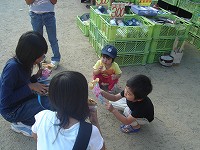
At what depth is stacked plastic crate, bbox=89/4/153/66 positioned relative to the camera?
3115mm

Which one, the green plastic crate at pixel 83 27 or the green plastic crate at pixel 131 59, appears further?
the green plastic crate at pixel 83 27

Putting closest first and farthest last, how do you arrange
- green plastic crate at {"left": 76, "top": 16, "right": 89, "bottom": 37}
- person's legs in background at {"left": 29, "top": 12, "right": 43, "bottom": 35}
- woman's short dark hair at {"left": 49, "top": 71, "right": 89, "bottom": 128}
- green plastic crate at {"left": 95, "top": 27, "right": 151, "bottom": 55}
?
1. woman's short dark hair at {"left": 49, "top": 71, "right": 89, "bottom": 128}
2. person's legs in background at {"left": 29, "top": 12, "right": 43, "bottom": 35}
3. green plastic crate at {"left": 95, "top": 27, "right": 151, "bottom": 55}
4. green plastic crate at {"left": 76, "top": 16, "right": 89, "bottom": 37}

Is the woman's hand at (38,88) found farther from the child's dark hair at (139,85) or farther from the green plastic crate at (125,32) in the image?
the green plastic crate at (125,32)

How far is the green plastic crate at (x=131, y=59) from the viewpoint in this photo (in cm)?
336

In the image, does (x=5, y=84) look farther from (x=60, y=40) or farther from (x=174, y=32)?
(x=174, y=32)

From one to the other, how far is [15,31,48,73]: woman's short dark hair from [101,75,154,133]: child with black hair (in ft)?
2.55

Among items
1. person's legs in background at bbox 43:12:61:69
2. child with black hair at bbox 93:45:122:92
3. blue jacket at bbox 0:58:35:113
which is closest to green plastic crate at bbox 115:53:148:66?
child with black hair at bbox 93:45:122:92

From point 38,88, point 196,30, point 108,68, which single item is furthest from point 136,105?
point 196,30

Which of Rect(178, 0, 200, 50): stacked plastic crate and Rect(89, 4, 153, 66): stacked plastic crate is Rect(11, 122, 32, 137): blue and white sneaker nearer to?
Rect(89, 4, 153, 66): stacked plastic crate

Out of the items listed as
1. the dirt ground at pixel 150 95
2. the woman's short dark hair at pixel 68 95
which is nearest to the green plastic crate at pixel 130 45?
the dirt ground at pixel 150 95

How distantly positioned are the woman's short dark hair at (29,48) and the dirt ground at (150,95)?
856 millimetres

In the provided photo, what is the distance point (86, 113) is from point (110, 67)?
1506 mm

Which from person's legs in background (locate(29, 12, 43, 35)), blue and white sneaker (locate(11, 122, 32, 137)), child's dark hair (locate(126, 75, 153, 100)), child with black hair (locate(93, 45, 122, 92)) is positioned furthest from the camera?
person's legs in background (locate(29, 12, 43, 35))

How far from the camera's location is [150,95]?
2879 mm
